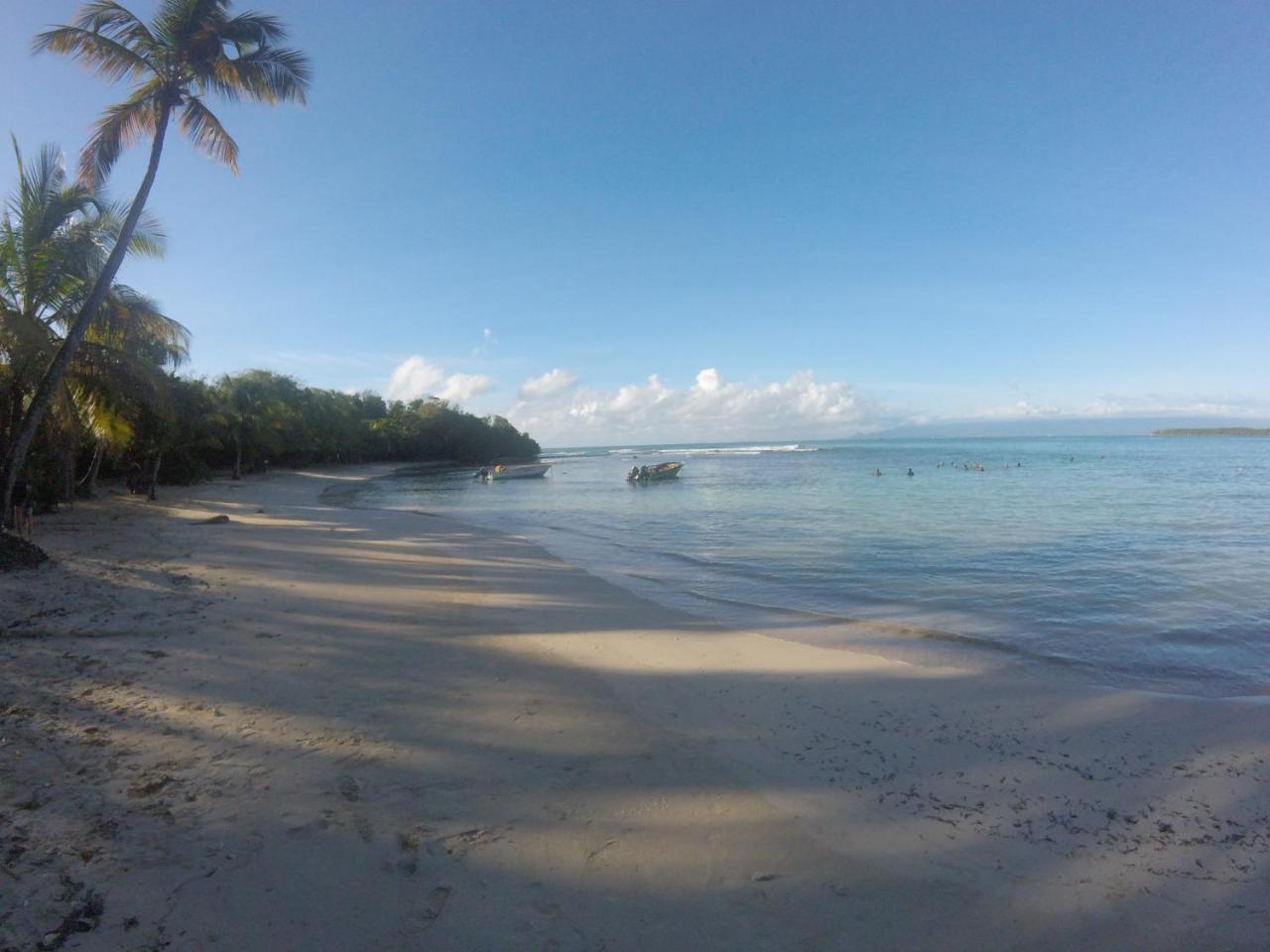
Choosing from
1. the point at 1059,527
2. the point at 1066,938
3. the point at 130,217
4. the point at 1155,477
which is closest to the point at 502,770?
the point at 1066,938

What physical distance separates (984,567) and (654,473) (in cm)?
3444

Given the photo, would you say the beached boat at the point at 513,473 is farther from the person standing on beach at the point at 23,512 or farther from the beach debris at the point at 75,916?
the beach debris at the point at 75,916

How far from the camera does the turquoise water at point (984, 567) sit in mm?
8633

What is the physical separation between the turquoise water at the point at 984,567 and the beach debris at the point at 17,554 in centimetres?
965

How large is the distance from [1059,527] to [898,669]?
1636cm

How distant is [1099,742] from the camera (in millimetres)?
5504

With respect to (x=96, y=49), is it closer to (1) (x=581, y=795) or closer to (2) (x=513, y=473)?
(1) (x=581, y=795)

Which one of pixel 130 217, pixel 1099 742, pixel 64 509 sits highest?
pixel 130 217

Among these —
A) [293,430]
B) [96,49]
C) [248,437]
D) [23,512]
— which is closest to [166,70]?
[96,49]

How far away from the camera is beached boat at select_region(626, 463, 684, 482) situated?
47.1m

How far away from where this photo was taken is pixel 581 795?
429 cm

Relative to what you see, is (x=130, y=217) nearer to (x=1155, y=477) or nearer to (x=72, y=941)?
(x=72, y=941)

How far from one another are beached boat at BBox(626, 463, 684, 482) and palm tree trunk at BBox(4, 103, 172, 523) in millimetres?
36989

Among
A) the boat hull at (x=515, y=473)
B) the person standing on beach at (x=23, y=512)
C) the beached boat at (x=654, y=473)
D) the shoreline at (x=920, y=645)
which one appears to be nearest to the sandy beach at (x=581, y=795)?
the shoreline at (x=920, y=645)
